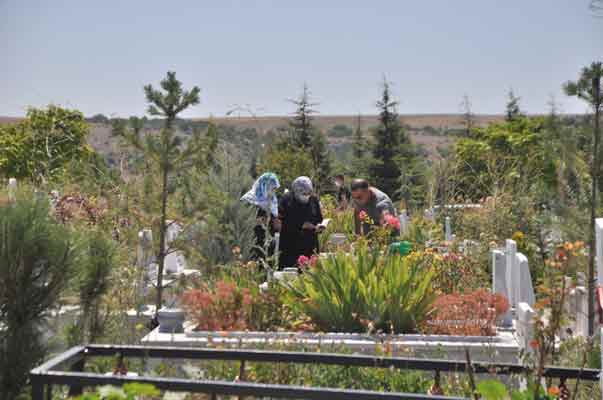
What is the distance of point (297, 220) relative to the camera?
31.7 ft

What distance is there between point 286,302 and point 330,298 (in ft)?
1.56

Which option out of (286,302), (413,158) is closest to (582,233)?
(286,302)

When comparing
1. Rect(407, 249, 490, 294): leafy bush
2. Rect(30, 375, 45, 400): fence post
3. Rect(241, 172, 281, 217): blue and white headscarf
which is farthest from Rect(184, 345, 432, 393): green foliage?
Rect(241, 172, 281, 217): blue and white headscarf

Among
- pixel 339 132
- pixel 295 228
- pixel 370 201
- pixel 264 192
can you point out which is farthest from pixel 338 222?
pixel 339 132

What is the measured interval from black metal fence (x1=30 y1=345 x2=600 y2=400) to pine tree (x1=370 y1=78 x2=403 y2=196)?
28433 millimetres

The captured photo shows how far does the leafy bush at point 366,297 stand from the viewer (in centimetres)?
626

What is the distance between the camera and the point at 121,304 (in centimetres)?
652

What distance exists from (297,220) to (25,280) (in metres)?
5.94

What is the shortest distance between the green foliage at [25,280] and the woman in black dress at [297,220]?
5732 mm

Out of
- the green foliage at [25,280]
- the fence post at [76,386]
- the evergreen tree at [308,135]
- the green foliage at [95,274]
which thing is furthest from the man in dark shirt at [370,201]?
the evergreen tree at [308,135]

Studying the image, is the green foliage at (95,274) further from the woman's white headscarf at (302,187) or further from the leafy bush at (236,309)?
the woman's white headscarf at (302,187)

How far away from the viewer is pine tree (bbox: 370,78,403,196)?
31.9 metres

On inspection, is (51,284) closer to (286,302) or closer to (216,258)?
(286,302)

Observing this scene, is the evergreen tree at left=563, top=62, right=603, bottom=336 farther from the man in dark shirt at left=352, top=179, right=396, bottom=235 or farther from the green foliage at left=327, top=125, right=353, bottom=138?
the green foliage at left=327, top=125, right=353, bottom=138
